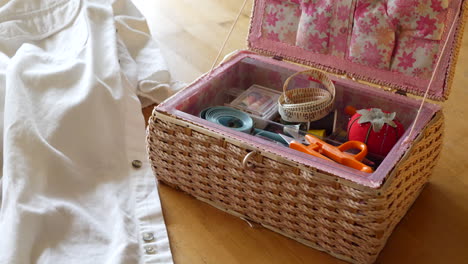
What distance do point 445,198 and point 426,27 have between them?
1.07ft

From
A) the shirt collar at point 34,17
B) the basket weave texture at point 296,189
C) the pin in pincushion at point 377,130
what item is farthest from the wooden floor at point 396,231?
the shirt collar at point 34,17

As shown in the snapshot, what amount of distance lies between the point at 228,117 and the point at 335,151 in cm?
22

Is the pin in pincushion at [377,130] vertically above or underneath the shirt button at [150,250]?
above

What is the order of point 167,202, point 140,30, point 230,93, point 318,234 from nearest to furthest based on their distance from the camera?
point 318,234 < point 167,202 < point 230,93 < point 140,30

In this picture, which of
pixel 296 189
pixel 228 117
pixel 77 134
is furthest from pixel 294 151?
pixel 77 134

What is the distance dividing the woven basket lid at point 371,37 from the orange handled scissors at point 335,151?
6.8 inches

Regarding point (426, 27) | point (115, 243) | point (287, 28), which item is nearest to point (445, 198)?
point (426, 27)

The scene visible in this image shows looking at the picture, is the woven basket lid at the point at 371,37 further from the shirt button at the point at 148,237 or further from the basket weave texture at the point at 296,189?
the shirt button at the point at 148,237

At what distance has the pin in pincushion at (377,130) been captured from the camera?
0.91m

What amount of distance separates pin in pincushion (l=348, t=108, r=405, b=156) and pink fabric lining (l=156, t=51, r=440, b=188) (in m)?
0.03

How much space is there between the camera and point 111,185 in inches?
40.1

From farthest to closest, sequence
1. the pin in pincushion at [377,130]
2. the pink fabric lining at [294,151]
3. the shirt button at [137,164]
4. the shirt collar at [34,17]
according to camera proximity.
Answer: the shirt collar at [34,17] < the shirt button at [137,164] < the pin in pincushion at [377,130] < the pink fabric lining at [294,151]

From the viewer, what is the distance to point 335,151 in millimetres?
875

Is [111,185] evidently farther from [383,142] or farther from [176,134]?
[383,142]
